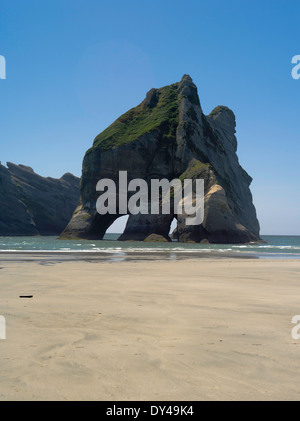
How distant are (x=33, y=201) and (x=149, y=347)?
148 m

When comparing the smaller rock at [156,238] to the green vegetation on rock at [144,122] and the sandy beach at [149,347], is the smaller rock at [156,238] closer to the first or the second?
the green vegetation on rock at [144,122]

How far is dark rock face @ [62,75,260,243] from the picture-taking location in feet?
212

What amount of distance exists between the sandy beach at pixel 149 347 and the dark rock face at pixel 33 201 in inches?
4924

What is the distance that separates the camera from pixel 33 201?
472 feet

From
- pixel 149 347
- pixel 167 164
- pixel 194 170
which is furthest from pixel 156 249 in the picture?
pixel 167 164

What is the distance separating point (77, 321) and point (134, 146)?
78766mm

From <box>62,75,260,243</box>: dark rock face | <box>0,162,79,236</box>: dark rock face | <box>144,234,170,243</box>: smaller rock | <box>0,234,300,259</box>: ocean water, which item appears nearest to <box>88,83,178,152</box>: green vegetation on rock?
<box>62,75,260,243</box>: dark rock face

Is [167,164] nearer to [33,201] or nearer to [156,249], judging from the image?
[156,249]

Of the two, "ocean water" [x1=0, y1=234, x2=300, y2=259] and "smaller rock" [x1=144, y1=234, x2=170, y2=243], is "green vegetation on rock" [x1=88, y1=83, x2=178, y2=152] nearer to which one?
"smaller rock" [x1=144, y1=234, x2=170, y2=243]

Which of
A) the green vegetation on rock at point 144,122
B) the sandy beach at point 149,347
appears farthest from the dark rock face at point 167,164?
the sandy beach at point 149,347
